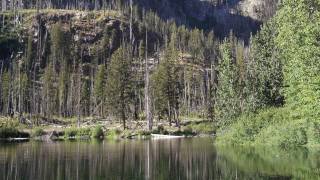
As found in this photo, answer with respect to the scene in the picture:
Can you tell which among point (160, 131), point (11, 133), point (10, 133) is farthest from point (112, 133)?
point (10, 133)

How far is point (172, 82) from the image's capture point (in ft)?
383

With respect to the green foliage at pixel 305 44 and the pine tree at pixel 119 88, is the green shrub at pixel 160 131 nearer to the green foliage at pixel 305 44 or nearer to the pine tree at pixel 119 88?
the pine tree at pixel 119 88

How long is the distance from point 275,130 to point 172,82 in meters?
69.0

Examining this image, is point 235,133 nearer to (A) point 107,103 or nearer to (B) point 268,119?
(B) point 268,119

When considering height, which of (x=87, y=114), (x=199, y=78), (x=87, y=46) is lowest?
(x=87, y=114)

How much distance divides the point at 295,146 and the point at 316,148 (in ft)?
14.7

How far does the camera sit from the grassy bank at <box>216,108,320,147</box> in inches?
1724

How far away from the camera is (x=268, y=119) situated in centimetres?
5431

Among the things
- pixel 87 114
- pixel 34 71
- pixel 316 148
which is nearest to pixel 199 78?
pixel 87 114

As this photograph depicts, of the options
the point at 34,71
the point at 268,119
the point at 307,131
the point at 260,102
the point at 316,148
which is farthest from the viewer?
the point at 34,71

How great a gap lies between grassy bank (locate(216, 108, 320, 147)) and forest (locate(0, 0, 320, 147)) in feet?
0.39

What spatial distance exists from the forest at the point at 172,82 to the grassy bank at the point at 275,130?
118mm

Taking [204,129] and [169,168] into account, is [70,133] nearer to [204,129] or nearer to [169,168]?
[204,129]

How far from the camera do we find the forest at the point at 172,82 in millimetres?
41916
